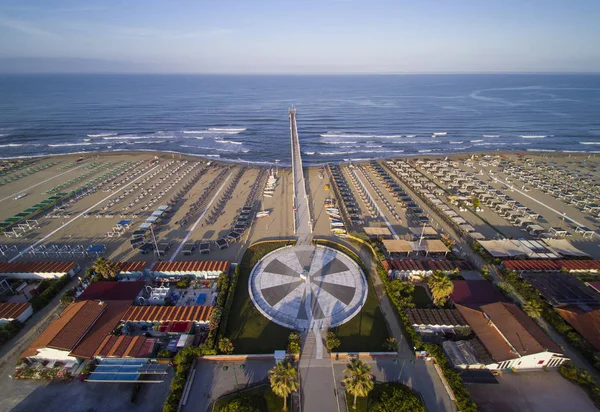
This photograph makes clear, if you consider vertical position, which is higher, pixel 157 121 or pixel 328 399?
pixel 157 121

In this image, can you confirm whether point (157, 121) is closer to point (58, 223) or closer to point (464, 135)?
point (58, 223)

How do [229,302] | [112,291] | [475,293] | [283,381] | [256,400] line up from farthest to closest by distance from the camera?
1. [112,291]
2. [475,293]
3. [229,302]
4. [256,400]
5. [283,381]

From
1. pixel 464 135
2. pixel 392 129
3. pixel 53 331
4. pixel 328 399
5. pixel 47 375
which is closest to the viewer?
pixel 328 399

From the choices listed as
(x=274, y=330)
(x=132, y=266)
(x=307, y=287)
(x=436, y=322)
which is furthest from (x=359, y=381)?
(x=132, y=266)

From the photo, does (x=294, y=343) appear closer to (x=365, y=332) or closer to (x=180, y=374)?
(x=365, y=332)

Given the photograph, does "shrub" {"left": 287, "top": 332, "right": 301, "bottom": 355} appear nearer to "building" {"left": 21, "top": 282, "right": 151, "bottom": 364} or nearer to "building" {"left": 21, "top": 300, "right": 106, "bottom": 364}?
"building" {"left": 21, "top": 282, "right": 151, "bottom": 364}

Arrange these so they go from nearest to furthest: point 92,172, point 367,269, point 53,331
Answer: point 53,331, point 367,269, point 92,172

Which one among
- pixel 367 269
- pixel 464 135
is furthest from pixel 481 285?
pixel 464 135

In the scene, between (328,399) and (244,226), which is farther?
(244,226)

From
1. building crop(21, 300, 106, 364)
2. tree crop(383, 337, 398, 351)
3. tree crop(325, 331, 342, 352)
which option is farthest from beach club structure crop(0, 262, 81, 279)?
tree crop(383, 337, 398, 351)
